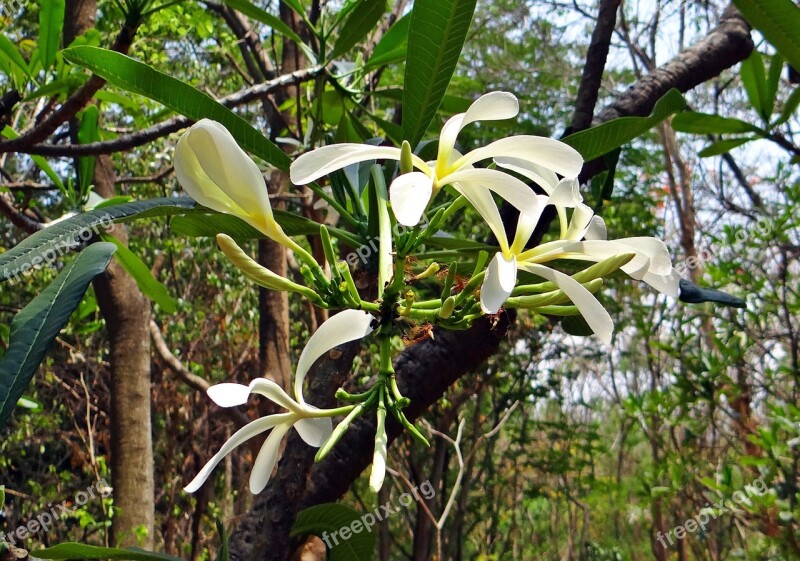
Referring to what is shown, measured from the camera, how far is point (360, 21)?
32.4 inches

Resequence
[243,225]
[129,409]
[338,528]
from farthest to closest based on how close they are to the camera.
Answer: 1. [129,409]
2. [338,528]
3. [243,225]

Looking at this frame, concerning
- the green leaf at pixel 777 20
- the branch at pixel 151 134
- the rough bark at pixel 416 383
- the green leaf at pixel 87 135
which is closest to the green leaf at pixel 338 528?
the rough bark at pixel 416 383

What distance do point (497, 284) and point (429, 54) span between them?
23 centimetres

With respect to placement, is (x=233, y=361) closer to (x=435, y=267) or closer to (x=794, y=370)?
(x=794, y=370)

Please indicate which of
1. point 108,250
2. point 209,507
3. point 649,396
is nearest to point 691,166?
point 649,396

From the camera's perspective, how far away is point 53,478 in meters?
4.00

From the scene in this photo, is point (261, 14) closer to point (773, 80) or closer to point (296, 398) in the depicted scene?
point (296, 398)

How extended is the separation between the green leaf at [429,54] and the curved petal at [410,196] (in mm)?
156

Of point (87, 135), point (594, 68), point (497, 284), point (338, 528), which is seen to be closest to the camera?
point (497, 284)

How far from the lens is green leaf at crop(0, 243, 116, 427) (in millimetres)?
379

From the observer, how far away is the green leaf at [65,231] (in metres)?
0.45

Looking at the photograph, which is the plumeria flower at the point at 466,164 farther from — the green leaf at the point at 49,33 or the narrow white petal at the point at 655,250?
the green leaf at the point at 49,33

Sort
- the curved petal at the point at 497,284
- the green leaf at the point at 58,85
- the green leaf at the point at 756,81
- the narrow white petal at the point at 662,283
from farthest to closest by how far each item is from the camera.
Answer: the green leaf at the point at 756,81 → the green leaf at the point at 58,85 → the narrow white petal at the point at 662,283 → the curved petal at the point at 497,284

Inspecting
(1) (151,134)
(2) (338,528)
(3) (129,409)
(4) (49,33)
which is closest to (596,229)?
(2) (338,528)
